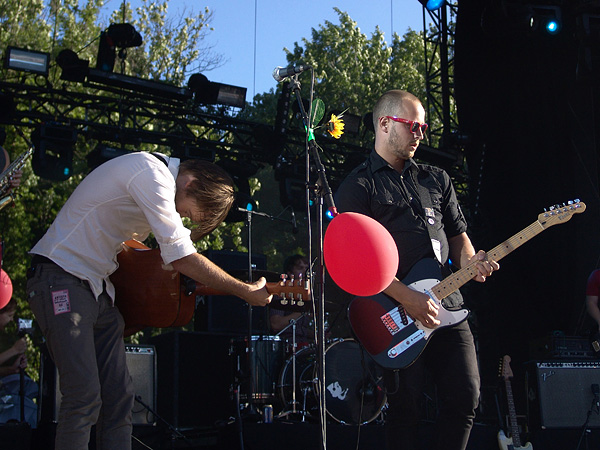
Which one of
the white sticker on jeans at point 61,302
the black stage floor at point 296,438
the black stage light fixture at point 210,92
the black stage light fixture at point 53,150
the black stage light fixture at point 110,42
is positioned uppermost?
the black stage light fixture at point 110,42

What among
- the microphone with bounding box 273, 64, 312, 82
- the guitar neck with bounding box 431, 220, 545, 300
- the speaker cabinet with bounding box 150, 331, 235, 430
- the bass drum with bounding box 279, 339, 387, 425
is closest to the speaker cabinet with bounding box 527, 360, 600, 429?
the bass drum with bounding box 279, 339, 387, 425

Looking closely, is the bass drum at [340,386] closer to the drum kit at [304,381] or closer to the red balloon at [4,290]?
the drum kit at [304,381]

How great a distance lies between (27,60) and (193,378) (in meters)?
5.06

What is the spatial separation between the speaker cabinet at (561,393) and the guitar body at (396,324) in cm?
272

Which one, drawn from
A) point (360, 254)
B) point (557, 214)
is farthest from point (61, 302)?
point (557, 214)

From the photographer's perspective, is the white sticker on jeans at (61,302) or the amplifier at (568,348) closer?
the white sticker on jeans at (61,302)

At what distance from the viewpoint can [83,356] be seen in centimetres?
328

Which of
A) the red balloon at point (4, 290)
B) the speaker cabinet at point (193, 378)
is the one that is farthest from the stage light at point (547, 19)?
the red balloon at point (4, 290)

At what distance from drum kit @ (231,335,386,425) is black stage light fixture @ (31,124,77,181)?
4023mm

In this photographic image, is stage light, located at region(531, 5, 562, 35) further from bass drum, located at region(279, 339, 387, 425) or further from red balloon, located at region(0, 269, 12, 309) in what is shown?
red balloon, located at region(0, 269, 12, 309)

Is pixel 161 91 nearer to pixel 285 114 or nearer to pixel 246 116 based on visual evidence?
pixel 285 114

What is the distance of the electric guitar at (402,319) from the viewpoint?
3592mm

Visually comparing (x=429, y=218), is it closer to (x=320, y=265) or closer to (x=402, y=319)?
(x=402, y=319)

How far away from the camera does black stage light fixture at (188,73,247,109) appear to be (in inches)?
404
